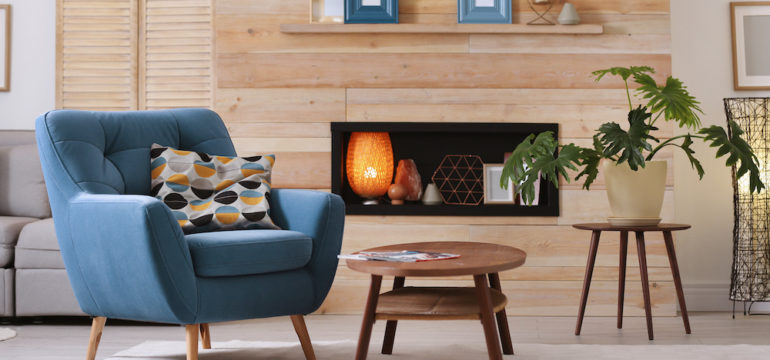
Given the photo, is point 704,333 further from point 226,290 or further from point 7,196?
point 7,196

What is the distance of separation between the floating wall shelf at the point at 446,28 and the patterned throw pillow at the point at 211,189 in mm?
1047

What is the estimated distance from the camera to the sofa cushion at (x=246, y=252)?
2160mm

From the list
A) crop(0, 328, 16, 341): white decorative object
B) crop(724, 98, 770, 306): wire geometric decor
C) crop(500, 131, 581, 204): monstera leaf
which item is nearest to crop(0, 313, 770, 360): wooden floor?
crop(0, 328, 16, 341): white decorative object

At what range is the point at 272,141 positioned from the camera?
11.6 feet

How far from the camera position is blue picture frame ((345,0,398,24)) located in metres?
3.51

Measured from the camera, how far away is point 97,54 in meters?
3.93

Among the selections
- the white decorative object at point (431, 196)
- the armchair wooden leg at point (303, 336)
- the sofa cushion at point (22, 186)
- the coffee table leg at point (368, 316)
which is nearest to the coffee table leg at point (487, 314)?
the coffee table leg at point (368, 316)

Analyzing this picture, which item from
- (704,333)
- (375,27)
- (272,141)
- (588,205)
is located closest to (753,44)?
(588,205)

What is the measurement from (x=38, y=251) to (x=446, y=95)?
205 centimetres

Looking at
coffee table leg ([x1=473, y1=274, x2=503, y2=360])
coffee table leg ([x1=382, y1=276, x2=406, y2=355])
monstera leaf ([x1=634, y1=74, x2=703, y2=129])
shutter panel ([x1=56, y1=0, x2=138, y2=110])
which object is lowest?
coffee table leg ([x1=382, y1=276, x2=406, y2=355])

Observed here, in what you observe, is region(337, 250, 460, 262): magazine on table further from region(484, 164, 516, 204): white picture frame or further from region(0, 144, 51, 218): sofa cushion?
region(0, 144, 51, 218): sofa cushion

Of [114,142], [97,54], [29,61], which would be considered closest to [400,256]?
[114,142]

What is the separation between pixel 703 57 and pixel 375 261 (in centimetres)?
269

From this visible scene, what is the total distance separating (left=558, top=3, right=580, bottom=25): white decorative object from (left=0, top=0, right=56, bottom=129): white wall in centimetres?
294
